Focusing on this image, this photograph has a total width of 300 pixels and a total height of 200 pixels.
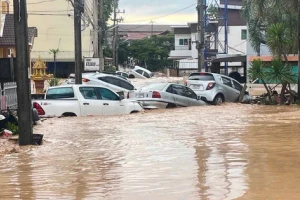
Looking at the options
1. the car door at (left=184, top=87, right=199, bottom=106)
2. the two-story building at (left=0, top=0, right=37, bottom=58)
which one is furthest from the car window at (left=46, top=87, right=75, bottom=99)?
the two-story building at (left=0, top=0, right=37, bottom=58)

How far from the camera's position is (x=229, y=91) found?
85.6ft

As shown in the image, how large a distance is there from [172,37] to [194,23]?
15275 millimetres

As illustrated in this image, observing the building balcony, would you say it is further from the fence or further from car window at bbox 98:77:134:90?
the fence

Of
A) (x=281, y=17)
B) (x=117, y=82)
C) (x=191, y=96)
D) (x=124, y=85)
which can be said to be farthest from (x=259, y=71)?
(x=281, y=17)

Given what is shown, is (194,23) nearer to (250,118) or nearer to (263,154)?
(250,118)

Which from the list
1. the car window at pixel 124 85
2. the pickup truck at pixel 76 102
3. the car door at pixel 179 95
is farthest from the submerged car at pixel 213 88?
the pickup truck at pixel 76 102

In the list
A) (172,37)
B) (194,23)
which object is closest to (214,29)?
(194,23)

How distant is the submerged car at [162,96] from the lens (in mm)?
21922

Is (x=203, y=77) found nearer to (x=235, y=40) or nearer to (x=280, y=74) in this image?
(x=280, y=74)

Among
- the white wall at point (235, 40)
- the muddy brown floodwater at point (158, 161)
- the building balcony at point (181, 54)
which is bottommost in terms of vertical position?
the muddy brown floodwater at point (158, 161)

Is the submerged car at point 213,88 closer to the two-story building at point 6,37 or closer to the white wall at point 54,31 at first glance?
the two-story building at point 6,37

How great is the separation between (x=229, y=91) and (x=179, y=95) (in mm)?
4130

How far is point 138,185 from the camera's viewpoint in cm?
817

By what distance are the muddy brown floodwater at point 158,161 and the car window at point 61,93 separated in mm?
907
